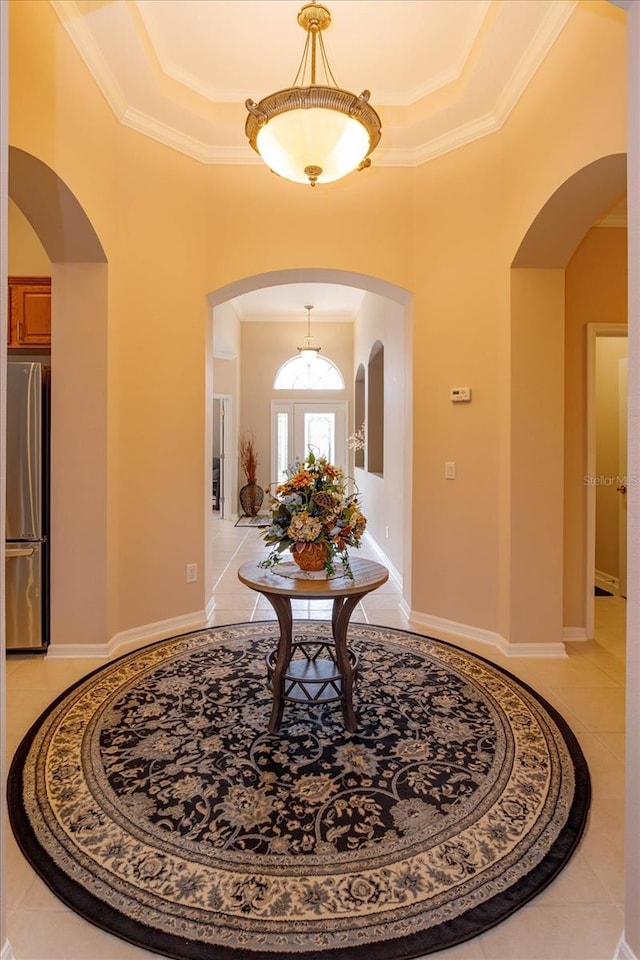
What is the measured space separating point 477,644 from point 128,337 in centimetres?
327

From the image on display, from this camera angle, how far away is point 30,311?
3334 mm

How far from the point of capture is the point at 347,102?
2488 mm

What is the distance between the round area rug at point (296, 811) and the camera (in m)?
1.44

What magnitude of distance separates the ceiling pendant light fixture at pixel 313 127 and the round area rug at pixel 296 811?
2957mm

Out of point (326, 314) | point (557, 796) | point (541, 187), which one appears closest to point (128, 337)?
point (541, 187)

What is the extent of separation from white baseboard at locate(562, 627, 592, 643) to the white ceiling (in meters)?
3.60

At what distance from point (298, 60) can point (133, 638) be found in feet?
13.3

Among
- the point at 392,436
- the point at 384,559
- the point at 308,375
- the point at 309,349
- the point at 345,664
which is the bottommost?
the point at 384,559

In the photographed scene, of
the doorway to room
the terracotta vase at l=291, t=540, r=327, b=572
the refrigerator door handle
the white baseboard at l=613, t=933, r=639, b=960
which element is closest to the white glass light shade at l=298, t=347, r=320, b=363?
the doorway to room

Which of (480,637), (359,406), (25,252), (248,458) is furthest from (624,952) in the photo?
(248,458)

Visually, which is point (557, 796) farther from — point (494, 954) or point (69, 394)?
point (69, 394)

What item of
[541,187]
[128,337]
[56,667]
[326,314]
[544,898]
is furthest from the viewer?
[326,314]

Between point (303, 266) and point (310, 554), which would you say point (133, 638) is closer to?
point (310, 554)

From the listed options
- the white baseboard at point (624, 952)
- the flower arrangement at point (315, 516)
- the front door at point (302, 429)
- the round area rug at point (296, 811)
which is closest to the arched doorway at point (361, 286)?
the round area rug at point (296, 811)
